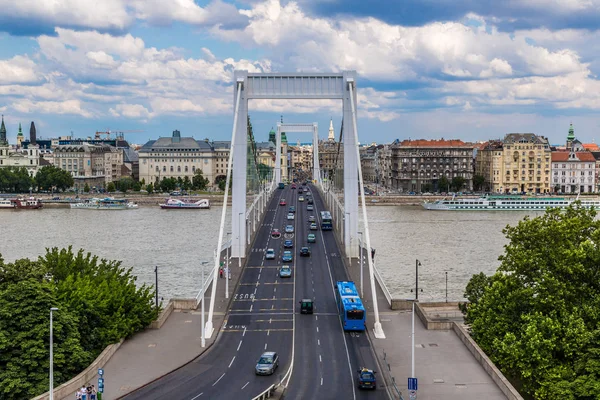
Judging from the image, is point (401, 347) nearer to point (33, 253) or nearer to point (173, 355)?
point (173, 355)

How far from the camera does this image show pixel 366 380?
948 inches

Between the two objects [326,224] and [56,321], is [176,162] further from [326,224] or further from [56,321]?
[56,321]

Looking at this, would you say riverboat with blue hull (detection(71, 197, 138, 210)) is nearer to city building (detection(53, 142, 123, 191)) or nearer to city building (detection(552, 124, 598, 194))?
city building (detection(53, 142, 123, 191))

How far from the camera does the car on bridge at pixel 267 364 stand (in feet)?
82.7

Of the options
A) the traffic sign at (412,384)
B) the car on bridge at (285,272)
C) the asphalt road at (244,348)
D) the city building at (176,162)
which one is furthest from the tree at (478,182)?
the traffic sign at (412,384)

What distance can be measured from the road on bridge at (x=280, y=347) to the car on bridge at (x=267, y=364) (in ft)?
0.69

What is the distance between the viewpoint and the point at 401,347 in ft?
96.1

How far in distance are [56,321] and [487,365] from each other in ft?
50.1

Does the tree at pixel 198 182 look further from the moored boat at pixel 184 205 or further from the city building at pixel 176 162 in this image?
the moored boat at pixel 184 205

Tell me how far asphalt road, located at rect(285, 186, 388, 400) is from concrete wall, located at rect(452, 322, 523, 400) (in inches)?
152

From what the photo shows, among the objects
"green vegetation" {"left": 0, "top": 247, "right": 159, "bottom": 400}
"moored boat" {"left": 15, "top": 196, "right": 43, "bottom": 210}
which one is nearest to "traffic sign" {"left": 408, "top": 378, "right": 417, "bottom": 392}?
"green vegetation" {"left": 0, "top": 247, "right": 159, "bottom": 400}

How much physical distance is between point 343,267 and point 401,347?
17.3 m

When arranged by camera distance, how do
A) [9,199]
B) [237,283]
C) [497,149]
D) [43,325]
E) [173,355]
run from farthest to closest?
1. [497,149]
2. [9,199]
3. [237,283]
4. [173,355]
5. [43,325]

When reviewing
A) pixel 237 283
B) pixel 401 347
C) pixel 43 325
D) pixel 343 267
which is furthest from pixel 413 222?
pixel 43 325
